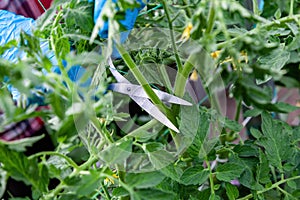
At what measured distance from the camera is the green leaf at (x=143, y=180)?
1.08ft

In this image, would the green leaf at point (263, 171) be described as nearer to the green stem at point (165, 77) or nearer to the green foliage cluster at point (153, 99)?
the green foliage cluster at point (153, 99)

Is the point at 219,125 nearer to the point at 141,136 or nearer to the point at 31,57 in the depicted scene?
the point at 141,136

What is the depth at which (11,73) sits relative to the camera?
302 mm

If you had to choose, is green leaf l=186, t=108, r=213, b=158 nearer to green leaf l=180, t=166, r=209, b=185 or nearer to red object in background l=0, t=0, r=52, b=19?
green leaf l=180, t=166, r=209, b=185

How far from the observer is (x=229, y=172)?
Answer: 491 millimetres

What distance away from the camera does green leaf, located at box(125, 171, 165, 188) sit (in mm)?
331

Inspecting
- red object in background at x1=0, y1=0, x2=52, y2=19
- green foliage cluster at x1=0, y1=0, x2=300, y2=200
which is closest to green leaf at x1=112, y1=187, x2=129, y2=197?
green foliage cluster at x1=0, y1=0, x2=300, y2=200

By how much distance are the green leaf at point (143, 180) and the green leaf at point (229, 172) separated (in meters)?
0.16

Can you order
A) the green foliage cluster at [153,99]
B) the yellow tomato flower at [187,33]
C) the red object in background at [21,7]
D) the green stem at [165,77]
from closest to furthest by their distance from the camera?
the green foliage cluster at [153,99], the yellow tomato flower at [187,33], the green stem at [165,77], the red object in background at [21,7]

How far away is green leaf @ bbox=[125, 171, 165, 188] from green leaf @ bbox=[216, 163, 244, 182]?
16 centimetres

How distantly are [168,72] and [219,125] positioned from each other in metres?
0.10

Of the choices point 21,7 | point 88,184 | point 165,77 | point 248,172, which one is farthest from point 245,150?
point 21,7

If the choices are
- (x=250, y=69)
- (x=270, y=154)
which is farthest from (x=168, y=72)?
(x=250, y=69)

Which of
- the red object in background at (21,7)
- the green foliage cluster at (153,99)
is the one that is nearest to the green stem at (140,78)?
the green foliage cluster at (153,99)
